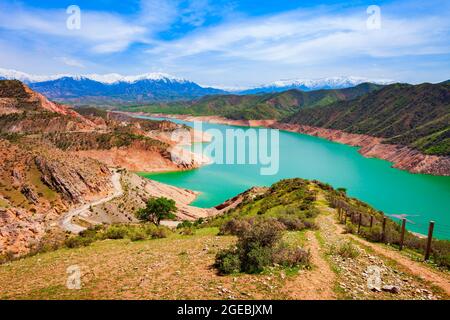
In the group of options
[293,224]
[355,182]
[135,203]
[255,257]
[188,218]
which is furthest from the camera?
[355,182]

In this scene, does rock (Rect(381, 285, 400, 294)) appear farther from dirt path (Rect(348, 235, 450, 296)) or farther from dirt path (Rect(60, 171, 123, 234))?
dirt path (Rect(60, 171, 123, 234))

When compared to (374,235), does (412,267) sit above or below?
above

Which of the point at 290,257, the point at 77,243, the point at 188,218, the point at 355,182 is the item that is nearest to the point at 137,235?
the point at 77,243

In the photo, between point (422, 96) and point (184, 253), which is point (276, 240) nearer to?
point (184, 253)

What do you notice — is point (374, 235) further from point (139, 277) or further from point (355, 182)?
point (355, 182)

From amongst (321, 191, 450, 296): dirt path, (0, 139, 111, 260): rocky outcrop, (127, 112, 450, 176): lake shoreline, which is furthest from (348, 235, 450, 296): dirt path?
(127, 112, 450, 176): lake shoreline

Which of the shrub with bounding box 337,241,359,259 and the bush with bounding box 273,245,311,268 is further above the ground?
the bush with bounding box 273,245,311,268
